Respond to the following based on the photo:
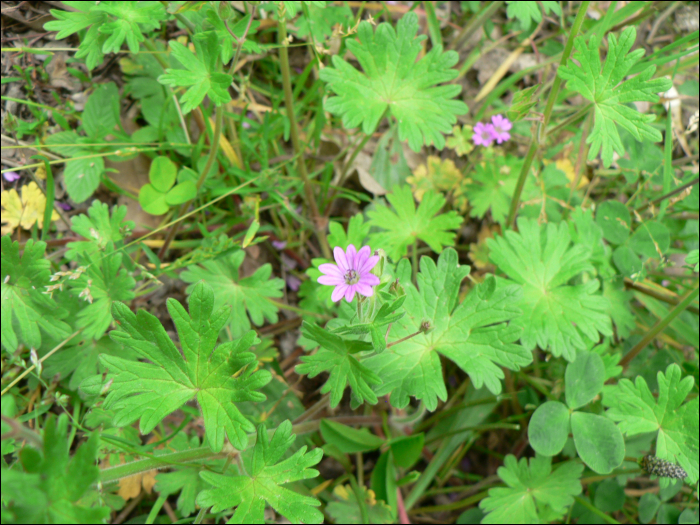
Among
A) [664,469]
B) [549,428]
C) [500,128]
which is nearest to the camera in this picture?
[664,469]

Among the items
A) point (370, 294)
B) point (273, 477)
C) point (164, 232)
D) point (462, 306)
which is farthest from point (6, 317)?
point (462, 306)

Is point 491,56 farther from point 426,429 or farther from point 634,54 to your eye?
point 426,429

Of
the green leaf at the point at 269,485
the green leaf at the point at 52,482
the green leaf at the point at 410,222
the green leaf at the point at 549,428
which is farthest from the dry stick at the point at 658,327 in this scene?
the green leaf at the point at 52,482

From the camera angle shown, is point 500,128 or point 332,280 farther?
point 500,128

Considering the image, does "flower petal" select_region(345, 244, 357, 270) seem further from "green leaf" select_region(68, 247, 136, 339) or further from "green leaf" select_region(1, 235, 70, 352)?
"green leaf" select_region(1, 235, 70, 352)

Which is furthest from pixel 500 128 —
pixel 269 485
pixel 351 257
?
pixel 269 485

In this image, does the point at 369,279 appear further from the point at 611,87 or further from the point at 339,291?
the point at 611,87
